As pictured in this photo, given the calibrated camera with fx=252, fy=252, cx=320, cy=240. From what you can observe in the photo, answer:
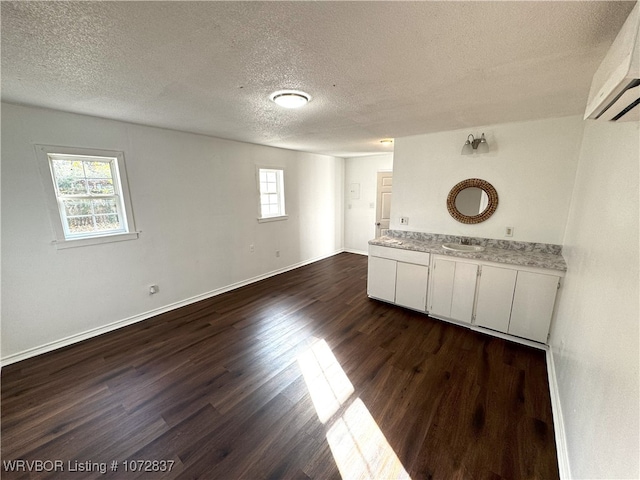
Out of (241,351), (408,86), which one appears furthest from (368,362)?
(408,86)

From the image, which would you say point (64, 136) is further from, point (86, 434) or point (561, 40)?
point (561, 40)

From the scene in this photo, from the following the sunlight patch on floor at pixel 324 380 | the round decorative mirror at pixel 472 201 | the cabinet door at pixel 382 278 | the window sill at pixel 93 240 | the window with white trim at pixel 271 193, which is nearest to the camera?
the sunlight patch on floor at pixel 324 380

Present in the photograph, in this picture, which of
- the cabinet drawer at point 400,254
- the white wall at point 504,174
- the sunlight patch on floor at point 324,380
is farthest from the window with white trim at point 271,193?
the sunlight patch on floor at point 324,380

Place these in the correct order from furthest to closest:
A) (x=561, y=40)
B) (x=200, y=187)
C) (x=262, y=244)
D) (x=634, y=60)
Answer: (x=262, y=244) < (x=200, y=187) < (x=561, y=40) < (x=634, y=60)

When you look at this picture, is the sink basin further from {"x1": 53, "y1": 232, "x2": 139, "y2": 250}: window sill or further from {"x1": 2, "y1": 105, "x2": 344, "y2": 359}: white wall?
{"x1": 53, "y1": 232, "x2": 139, "y2": 250}: window sill

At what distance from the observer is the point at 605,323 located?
1.14 m

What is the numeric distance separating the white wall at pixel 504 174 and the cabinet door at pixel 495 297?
2.09 ft

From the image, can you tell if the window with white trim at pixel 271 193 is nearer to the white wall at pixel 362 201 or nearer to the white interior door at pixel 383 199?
the white wall at pixel 362 201

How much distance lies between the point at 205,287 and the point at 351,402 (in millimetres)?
2789

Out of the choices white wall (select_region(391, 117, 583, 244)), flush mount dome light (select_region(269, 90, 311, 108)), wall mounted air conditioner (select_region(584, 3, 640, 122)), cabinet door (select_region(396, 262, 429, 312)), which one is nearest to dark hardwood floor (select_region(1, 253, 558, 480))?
cabinet door (select_region(396, 262, 429, 312))

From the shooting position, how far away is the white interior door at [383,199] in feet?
18.3

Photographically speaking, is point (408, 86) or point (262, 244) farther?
point (262, 244)

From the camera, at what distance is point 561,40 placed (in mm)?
1272

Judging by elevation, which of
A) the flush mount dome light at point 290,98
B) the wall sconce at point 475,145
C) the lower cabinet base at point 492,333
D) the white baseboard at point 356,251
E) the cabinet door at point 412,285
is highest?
the flush mount dome light at point 290,98
